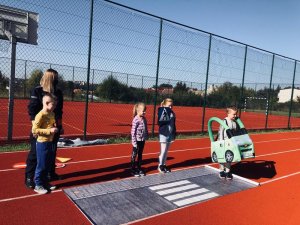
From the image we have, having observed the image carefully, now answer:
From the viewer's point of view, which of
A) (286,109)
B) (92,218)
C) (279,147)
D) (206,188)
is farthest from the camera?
(286,109)

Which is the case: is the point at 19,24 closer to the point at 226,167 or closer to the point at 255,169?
the point at 226,167

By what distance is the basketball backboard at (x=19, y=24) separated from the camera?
741 centimetres

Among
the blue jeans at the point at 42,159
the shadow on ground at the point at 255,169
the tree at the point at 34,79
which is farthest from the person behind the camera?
the tree at the point at 34,79

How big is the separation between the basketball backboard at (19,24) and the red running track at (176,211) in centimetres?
302

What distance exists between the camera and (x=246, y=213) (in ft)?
14.3

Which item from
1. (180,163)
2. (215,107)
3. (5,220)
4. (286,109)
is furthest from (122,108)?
(286,109)

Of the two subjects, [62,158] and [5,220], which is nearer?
[5,220]

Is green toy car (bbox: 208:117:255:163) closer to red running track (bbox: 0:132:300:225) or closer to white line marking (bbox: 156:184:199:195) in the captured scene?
red running track (bbox: 0:132:300:225)

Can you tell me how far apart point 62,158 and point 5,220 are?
3.16 metres

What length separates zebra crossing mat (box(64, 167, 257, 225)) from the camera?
13.3 feet

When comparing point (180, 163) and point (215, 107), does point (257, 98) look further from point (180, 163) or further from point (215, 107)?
point (180, 163)

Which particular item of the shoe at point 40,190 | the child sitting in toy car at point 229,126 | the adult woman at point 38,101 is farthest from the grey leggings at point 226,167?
the shoe at point 40,190

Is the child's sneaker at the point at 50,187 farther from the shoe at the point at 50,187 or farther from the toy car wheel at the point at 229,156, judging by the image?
the toy car wheel at the point at 229,156

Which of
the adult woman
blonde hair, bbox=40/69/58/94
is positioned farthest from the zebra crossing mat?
blonde hair, bbox=40/69/58/94
